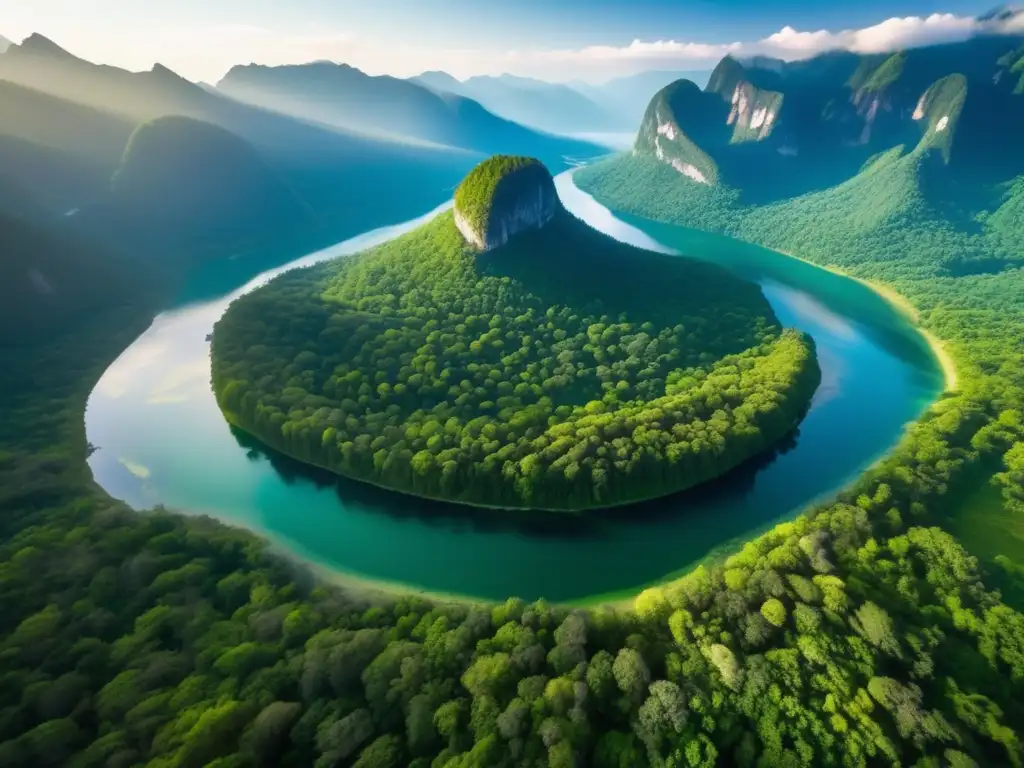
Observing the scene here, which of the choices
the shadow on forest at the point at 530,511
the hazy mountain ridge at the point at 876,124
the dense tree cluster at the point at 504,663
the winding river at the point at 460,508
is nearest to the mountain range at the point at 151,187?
the winding river at the point at 460,508

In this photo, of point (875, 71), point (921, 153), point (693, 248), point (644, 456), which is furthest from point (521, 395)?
point (875, 71)

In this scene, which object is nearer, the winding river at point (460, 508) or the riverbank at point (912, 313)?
the winding river at point (460, 508)

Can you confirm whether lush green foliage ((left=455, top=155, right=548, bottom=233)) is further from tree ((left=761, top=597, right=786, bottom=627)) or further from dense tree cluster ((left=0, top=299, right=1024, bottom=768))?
tree ((left=761, top=597, right=786, bottom=627))

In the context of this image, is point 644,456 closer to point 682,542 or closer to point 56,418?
point 682,542

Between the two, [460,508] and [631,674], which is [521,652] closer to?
[631,674]

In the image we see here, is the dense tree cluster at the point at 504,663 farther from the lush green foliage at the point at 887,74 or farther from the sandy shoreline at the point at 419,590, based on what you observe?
the lush green foliage at the point at 887,74

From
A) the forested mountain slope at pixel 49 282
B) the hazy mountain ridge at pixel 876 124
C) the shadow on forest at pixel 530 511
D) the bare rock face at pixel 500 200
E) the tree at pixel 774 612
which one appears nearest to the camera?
the tree at pixel 774 612

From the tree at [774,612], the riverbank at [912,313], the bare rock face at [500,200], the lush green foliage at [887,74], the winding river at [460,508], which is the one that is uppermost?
the lush green foliage at [887,74]
